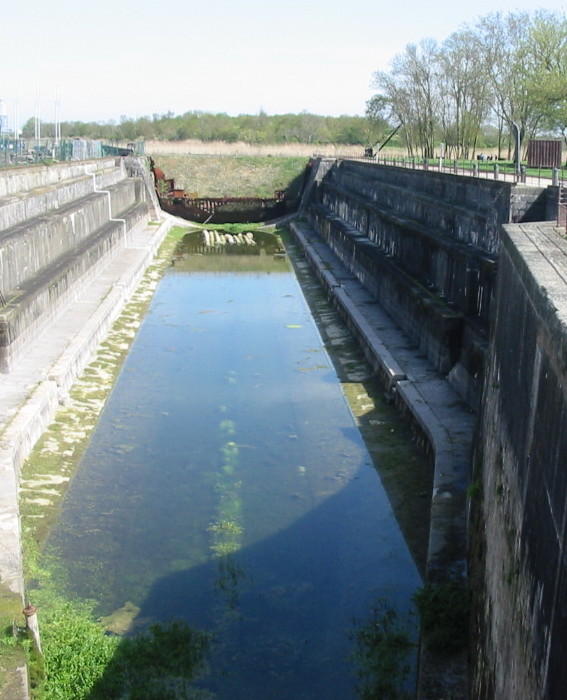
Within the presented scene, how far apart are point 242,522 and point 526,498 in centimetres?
551

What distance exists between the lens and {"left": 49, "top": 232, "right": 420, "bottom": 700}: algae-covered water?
27.1ft

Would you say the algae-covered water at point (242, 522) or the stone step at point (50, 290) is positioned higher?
the stone step at point (50, 290)

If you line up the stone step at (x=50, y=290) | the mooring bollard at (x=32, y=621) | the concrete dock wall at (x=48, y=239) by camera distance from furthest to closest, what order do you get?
the concrete dock wall at (x=48, y=239) → the stone step at (x=50, y=290) → the mooring bollard at (x=32, y=621)

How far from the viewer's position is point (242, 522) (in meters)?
10.6

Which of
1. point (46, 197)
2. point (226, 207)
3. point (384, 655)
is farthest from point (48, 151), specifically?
point (384, 655)

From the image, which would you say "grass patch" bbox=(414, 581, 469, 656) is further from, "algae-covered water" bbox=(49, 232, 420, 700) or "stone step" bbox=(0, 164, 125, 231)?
→ "stone step" bbox=(0, 164, 125, 231)

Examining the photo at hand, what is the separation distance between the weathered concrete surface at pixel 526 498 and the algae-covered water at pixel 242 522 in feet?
5.41

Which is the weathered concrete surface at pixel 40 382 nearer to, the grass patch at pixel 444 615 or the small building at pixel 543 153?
the grass patch at pixel 444 615

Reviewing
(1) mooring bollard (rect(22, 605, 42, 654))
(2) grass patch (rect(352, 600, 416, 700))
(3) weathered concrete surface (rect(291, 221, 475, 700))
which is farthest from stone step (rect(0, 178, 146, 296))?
(2) grass patch (rect(352, 600, 416, 700))

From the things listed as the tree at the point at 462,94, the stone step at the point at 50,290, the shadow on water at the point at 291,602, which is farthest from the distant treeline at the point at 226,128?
the shadow on water at the point at 291,602

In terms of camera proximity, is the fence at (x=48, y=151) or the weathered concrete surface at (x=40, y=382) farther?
the fence at (x=48, y=151)

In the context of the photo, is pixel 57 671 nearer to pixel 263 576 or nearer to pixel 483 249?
pixel 263 576

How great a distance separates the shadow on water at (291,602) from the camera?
25.1 ft

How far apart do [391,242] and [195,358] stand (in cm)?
771
